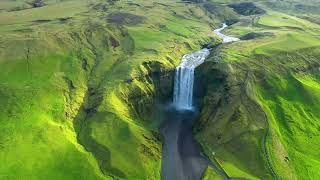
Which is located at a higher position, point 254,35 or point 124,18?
point 254,35

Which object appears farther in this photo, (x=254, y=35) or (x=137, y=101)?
(x=254, y=35)

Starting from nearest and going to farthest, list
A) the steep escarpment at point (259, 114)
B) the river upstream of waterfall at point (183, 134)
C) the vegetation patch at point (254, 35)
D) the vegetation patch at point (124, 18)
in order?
the river upstream of waterfall at point (183, 134)
the steep escarpment at point (259, 114)
the vegetation patch at point (254, 35)
the vegetation patch at point (124, 18)

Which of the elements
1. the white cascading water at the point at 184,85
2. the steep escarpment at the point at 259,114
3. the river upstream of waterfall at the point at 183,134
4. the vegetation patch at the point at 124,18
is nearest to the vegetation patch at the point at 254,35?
the river upstream of waterfall at the point at 183,134

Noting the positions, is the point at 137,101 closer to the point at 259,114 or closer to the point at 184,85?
the point at 184,85

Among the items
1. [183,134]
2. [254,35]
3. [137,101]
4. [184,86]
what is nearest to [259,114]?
[183,134]

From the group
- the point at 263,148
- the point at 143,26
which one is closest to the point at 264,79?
the point at 263,148

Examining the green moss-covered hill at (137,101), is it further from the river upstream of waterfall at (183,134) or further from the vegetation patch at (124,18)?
the vegetation patch at (124,18)

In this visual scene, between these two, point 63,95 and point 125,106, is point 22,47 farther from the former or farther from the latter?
point 125,106
